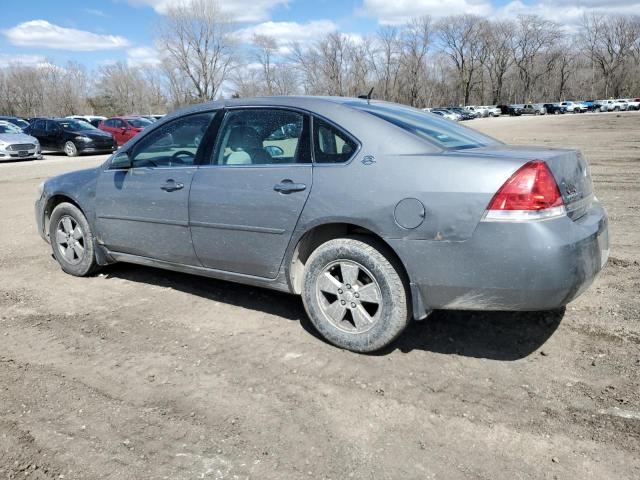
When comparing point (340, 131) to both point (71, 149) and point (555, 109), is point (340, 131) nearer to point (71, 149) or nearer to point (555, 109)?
point (71, 149)

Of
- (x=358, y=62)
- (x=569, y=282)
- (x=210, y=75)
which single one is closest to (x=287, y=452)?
(x=569, y=282)

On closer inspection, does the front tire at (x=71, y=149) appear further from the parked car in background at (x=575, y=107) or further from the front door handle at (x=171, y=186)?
the parked car in background at (x=575, y=107)

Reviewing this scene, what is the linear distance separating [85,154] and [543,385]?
74.6ft

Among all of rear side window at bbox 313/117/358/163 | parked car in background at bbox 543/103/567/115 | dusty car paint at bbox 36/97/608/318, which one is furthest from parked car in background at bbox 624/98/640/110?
rear side window at bbox 313/117/358/163

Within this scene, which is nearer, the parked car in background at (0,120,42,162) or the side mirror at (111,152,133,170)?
the side mirror at (111,152,133,170)

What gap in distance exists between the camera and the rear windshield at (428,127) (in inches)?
136

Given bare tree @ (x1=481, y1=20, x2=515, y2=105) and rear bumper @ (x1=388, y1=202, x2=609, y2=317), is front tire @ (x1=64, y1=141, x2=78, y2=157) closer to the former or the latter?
rear bumper @ (x1=388, y1=202, x2=609, y2=317)

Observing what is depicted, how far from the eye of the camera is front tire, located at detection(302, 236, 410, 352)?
323 cm

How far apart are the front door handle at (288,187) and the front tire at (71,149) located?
69.1 ft

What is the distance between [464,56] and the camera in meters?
102

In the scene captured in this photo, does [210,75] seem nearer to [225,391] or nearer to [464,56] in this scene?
[464,56]

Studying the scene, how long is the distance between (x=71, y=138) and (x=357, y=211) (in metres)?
21.7

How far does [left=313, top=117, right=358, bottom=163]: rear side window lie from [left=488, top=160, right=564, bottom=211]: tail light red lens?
0.95m

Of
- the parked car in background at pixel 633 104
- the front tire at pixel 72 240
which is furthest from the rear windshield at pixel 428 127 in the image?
the parked car in background at pixel 633 104
